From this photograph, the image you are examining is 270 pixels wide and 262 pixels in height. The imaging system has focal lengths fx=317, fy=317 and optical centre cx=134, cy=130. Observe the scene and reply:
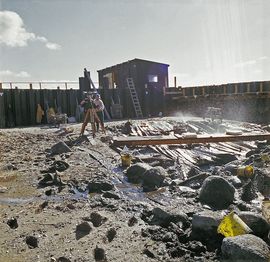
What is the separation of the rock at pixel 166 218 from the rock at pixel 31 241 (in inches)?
71.5

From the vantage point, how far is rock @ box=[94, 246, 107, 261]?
4102mm

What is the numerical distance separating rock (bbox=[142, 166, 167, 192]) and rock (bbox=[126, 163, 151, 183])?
29cm

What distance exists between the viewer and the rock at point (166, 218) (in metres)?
5.09

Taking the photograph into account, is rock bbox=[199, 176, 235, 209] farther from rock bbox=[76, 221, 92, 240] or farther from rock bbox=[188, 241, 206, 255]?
rock bbox=[76, 221, 92, 240]

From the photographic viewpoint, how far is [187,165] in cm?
953

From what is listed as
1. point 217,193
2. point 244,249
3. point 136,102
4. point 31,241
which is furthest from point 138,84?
point 244,249

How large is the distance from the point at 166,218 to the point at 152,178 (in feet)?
8.53

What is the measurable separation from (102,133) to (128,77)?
15.2 m

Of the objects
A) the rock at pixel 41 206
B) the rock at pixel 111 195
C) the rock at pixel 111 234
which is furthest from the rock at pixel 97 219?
the rock at pixel 111 195

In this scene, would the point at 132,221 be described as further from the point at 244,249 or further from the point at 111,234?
the point at 244,249

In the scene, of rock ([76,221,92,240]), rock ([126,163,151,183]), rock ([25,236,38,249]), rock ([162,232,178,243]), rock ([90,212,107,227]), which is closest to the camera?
rock ([25,236,38,249])

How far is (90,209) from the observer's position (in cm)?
591

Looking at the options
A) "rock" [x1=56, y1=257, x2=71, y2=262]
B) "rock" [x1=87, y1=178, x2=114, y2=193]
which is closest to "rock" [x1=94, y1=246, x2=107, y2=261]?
"rock" [x1=56, y1=257, x2=71, y2=262]

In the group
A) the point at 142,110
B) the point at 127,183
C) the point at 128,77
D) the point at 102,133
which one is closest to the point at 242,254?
the point at 127,183
